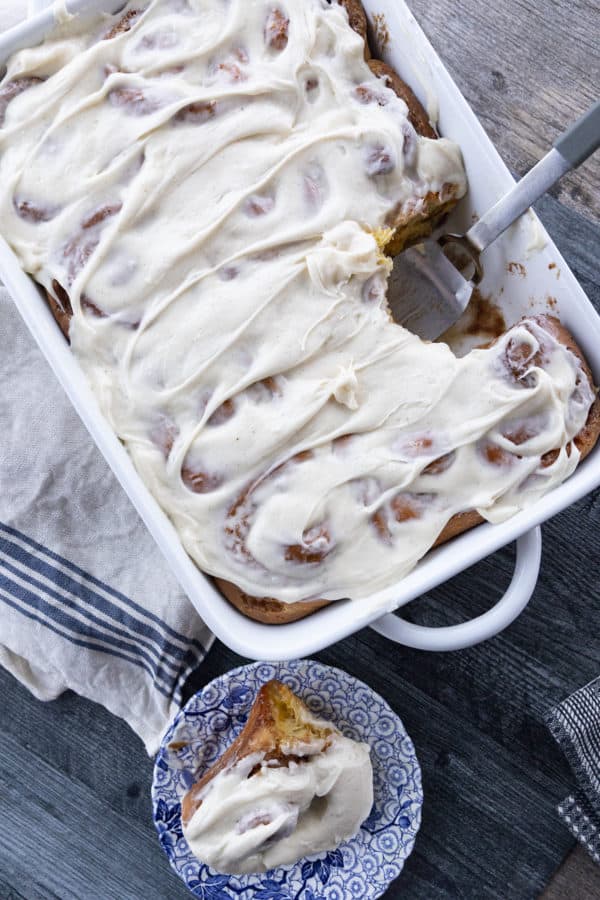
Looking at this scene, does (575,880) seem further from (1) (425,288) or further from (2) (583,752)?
(1) (425,288)

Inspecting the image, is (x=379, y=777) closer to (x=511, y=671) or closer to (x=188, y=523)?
(x=511, y=671)

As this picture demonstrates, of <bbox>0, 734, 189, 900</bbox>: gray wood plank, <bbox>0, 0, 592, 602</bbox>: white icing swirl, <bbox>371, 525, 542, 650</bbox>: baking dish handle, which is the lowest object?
<bbox>0, 734, 189, 900</bbox>: gray wood plank

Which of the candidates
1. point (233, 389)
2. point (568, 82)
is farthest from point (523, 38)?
point (233, 389)

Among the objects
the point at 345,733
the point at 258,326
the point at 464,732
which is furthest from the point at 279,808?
the point at 258,326

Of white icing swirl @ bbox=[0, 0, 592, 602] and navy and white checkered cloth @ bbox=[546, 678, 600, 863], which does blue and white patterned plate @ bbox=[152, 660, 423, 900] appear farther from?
white icing swirl @ bbox=[0, 0, 592, 602]

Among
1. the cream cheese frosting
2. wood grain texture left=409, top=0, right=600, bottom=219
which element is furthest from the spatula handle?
the cream cheese frosting

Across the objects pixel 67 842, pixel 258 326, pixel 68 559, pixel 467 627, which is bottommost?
pixel 67 842

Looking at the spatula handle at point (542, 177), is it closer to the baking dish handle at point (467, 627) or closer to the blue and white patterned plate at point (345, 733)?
the baking dish handle at point (467, 627)
